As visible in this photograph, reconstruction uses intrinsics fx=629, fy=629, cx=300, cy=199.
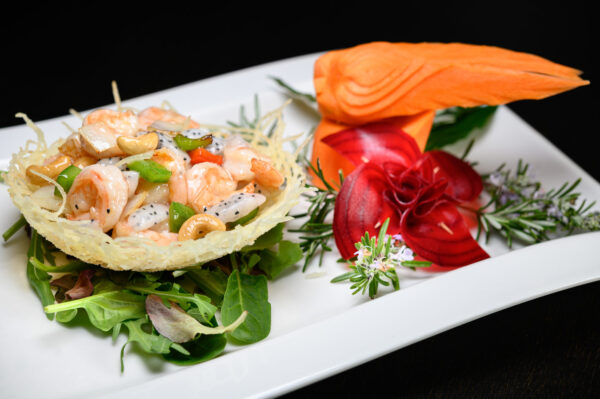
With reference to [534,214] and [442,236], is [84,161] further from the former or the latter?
[534,214]

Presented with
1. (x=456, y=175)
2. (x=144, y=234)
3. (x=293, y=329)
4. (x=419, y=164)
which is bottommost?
(x=293, y=329)

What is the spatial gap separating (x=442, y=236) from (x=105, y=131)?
1.13 metres

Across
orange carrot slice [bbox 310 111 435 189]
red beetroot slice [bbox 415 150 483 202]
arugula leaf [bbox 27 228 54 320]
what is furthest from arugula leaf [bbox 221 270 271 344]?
red beetroot slice [bbox 415 150 483 202]

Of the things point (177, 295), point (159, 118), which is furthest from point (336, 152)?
point (177, 295)

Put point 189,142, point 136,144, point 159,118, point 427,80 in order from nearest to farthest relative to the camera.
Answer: point 136,144
point 189,142
point 159,118
point 427,80

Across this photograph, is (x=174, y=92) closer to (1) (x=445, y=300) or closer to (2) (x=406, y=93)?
(2) (x=406, y=93)

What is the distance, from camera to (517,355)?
188cm

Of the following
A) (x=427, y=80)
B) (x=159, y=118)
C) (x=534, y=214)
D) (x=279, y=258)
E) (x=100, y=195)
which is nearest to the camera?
(x=100, y=195)

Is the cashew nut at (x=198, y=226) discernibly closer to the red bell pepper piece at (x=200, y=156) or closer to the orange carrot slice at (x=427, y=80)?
the red bell pepper piece at (x=200, y=156)

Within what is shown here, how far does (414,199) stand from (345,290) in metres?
0.40

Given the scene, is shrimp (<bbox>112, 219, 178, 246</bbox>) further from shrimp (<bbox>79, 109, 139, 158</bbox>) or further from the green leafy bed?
shrimp (<bbox>79, 109, 139, 158</bbox>)

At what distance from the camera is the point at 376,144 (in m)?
2.38

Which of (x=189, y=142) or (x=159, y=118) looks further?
(x=159, y=118)

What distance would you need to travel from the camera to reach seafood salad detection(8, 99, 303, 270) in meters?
1.66
